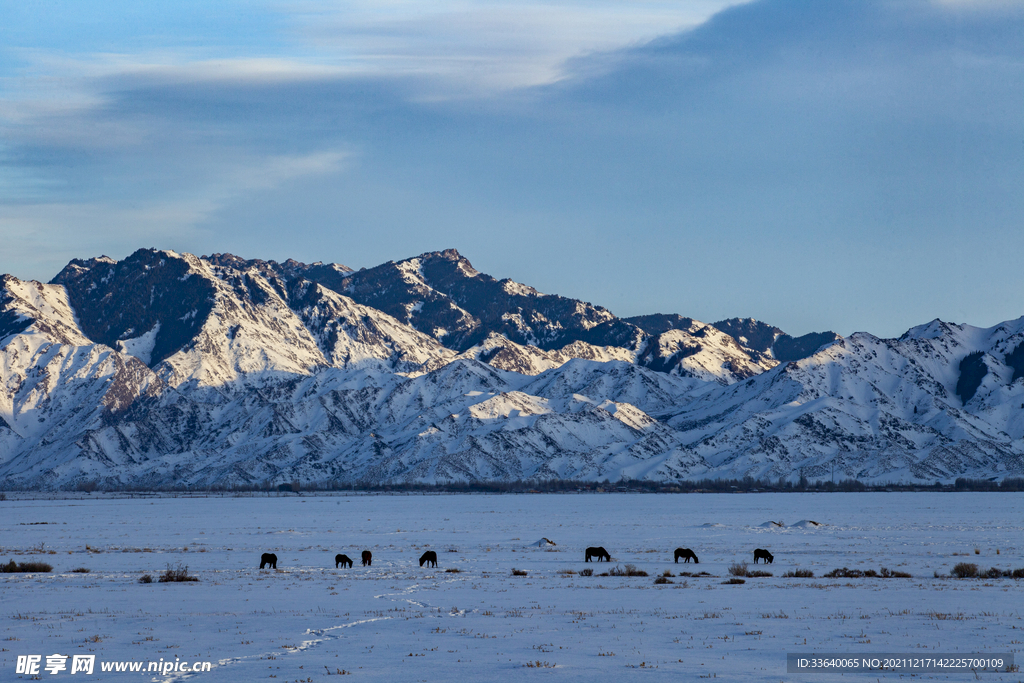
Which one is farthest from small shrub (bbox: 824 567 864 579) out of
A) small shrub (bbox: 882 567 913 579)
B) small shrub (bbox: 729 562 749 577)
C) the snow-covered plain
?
small shrub (bbox: 729 562 749 577)

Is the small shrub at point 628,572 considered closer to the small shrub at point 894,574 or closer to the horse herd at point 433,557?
the horse herd at point 433,557

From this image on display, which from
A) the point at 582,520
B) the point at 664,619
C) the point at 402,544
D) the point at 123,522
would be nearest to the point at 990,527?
the point at 582,520

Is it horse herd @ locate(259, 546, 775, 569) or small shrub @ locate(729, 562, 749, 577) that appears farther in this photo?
horse herd @ locate(259, 546, 775, 569)

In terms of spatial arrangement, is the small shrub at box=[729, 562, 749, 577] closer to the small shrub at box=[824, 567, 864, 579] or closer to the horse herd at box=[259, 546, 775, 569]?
the small shrub at box=[824, 567, 864, 579]

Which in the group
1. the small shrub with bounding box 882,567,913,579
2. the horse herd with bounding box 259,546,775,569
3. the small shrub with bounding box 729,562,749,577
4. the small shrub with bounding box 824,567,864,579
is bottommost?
the horse herd with bounding box 259,546,775,569

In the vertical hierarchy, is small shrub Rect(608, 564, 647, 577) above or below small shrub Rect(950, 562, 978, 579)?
below

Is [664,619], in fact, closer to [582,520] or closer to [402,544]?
[402,544]

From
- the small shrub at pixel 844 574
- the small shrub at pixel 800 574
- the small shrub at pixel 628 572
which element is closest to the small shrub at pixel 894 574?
the small shrub at pixel 844 574

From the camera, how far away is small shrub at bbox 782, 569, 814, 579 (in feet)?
173

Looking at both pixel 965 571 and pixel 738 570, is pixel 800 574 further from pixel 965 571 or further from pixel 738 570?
pixel 965 571

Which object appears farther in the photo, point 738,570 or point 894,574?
point 738,570

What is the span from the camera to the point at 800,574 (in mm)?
53688

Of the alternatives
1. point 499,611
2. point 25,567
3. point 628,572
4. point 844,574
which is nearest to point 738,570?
point 844,574

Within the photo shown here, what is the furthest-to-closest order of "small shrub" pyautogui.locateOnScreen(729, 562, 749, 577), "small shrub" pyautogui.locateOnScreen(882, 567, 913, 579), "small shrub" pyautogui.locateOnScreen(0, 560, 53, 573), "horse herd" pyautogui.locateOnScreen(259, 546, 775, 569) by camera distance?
1. "horse herd" pyautogui.locateOnScreen(259, 546, 775, 569)
2. "small shrub" pyautogui.locateOnScreen(0, 560, 53, 573)
3. "small shrub" pyautogui.locateOnScreen(729, 562, 749, 577)
4. "small shrub" pyautogui.locateOnScreen(882, 567, 913, 579)
